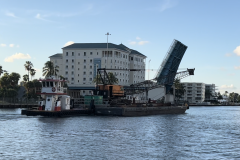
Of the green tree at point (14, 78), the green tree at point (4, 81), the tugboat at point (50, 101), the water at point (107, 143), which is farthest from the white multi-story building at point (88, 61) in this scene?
the water at point (107, 143)

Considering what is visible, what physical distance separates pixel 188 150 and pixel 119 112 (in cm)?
3138

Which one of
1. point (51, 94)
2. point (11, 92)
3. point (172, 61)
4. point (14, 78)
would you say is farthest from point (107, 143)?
point (14, 78)

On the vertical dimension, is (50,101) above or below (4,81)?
below

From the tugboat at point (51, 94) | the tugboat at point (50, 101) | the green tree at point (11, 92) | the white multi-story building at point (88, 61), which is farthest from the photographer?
the white multi-story building at point (88, 61)

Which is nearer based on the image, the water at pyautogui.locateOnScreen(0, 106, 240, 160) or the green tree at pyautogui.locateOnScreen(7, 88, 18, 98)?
the water at pyautogui.locateOnScreen(0, 106, 240, 160)

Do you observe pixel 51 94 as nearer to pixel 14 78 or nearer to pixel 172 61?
pixel 172 61

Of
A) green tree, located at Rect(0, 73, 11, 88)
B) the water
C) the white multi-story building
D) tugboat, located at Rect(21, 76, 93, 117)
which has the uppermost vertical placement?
the white multi-story building

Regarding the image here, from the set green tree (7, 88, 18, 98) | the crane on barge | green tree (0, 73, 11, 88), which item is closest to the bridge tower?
the crane on barge

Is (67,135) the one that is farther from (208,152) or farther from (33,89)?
(33,89)

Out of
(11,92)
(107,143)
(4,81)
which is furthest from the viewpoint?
(4,81)

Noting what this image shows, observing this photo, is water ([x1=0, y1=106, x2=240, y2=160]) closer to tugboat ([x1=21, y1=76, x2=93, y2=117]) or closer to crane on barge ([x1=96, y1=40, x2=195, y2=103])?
tugboat ([x1=21, y1=76, x2=93, y2=117])

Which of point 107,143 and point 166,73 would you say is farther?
point 166,73

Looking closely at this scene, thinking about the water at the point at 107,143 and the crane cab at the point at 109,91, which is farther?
the crane cab at the point at 109,91

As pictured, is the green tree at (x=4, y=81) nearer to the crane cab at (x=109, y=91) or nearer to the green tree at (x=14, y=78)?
the green tree at (x=14, y=78)
